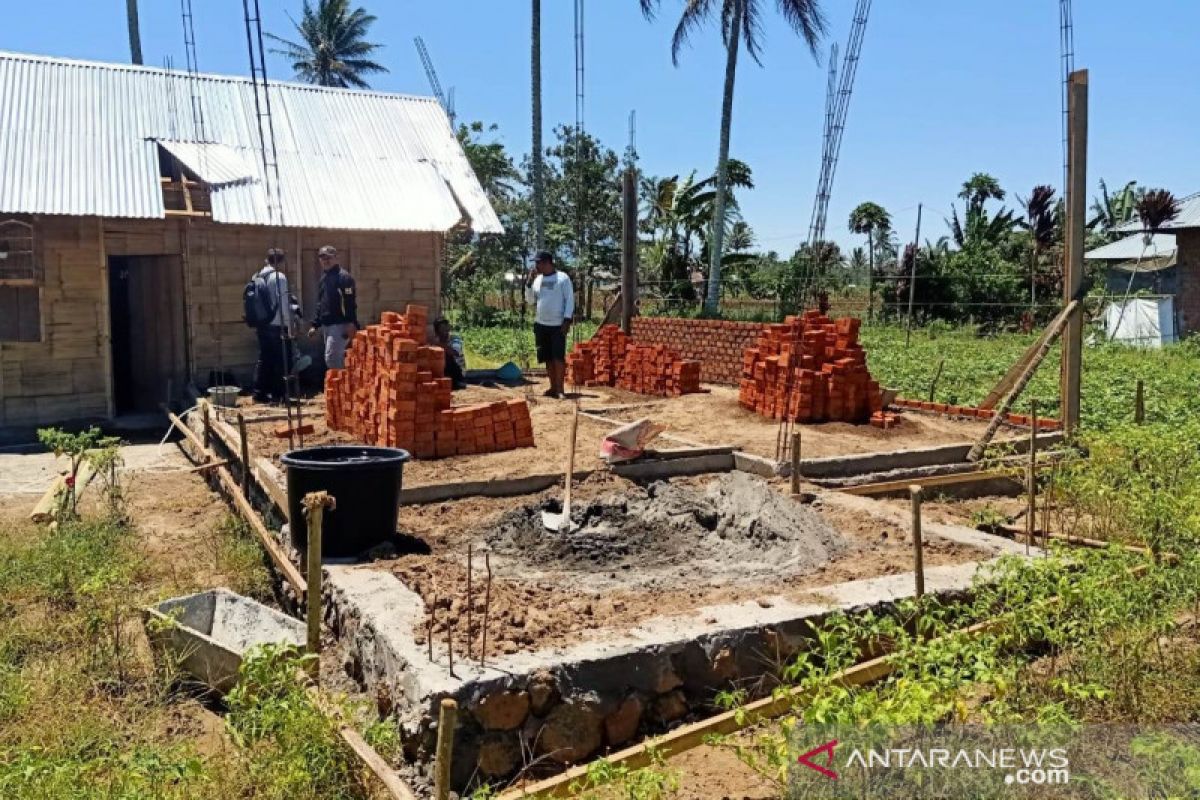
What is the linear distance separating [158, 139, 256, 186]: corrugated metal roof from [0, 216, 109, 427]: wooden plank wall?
63.8 inches

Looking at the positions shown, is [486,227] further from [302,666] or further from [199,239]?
[302,666]

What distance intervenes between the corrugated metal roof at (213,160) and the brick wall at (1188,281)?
2056 cm

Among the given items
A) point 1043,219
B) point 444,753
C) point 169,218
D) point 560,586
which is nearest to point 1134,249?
point 1043,219

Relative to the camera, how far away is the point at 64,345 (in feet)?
39.0

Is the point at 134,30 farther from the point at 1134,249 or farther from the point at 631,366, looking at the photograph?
the point at 1134,249

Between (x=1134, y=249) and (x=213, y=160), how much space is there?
2451 cm

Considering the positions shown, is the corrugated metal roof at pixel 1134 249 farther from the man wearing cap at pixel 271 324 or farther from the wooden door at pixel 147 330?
the wooden door at pixel 147 330

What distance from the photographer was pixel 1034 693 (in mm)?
3699

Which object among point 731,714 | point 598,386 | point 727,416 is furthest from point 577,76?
point 731,714

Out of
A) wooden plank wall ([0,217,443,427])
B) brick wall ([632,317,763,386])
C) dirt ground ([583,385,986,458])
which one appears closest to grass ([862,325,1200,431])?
dirt ground ([583,385,986,458])

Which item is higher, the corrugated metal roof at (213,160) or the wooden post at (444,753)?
the corrugated metal roof at (213,160)

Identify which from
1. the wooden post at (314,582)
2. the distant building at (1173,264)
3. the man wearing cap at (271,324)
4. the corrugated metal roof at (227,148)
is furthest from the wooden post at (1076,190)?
the distant building at (1173,264)

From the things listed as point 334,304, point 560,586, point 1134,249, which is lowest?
point 560,586

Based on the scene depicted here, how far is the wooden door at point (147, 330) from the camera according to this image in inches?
516
